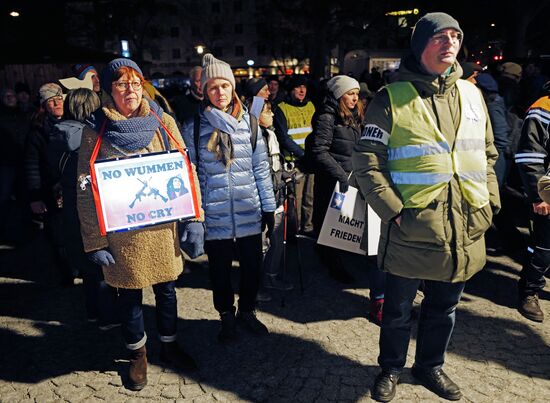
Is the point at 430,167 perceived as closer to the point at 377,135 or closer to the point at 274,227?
the point at 377,135

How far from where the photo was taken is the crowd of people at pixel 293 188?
270 centimetres

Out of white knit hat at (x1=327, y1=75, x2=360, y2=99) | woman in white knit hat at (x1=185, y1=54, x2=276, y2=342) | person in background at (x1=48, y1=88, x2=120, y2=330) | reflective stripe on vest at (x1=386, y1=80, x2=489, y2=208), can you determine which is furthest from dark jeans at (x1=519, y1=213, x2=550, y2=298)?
person in background at (x1=48, y1=88, x2=120, y2=330)

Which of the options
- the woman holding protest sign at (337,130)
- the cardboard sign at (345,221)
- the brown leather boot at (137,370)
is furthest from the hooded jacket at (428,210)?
the brown leather boot at (137,370)

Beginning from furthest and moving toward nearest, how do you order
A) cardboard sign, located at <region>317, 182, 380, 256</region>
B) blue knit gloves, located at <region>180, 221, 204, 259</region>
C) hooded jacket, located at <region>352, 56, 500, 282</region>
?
1. cardboard sign, located at <region>317, 182, 380, 256</region>
2. blue knit gloves, located at <region>180, 221, 204, 259</region>
3. hooded jacket, located at <region>352, 56, 500, 282</region>

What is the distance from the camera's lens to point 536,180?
3814 mm

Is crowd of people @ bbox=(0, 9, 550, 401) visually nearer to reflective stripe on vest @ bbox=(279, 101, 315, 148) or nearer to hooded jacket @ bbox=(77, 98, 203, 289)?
hooded jacket @ bbox=(77, 98, 203, 289)

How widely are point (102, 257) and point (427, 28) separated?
246 cm

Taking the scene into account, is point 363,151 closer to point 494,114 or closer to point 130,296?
point 130,296

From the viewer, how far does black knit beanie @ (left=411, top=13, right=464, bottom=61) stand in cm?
257

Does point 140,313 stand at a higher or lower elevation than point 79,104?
lower

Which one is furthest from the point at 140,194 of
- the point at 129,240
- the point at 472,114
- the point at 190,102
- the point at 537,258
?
the point at 537,258

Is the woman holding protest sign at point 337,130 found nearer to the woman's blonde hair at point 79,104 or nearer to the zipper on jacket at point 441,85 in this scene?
the zipper on jacket at point 441,85

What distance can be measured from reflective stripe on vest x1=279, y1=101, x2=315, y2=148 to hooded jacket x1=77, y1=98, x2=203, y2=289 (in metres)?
3.06

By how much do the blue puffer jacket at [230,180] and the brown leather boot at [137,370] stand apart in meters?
0.99
